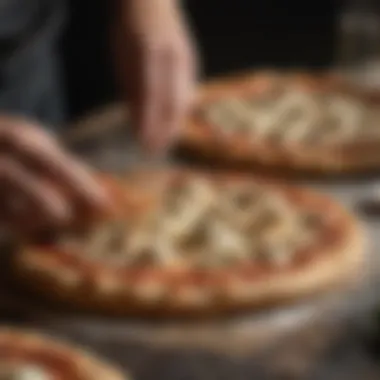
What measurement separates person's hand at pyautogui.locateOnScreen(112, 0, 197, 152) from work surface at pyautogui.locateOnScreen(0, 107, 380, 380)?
0.21m

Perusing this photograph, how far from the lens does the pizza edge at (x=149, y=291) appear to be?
939mm

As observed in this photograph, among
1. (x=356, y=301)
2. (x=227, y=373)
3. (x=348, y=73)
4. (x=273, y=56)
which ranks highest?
(x=273, y=56)

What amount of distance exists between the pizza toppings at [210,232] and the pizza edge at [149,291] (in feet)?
0.12

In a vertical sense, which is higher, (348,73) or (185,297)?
(348,73)

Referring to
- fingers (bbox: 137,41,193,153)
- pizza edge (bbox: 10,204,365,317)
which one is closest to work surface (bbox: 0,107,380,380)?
pizza edge (bbox: 10,204,365,317)

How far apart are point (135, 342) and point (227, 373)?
0.09m

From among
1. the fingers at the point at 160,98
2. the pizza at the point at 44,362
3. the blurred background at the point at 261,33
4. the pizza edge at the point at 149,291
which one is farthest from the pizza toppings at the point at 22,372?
the blurred background at the point at 261,33

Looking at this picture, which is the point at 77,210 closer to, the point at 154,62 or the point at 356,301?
the point at 154,62

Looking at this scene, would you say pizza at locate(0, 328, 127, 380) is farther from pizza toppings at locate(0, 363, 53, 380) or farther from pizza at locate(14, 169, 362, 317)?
pizza at locate(14, 169, 362, 317)

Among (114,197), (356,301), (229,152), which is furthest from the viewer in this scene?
(229,152)

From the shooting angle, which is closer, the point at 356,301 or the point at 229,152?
the point at 356,301

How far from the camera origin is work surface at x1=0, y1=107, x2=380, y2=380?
34.2 inches

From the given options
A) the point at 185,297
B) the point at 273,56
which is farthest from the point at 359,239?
the point at 273,56

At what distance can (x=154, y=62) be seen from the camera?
3.54 feet
